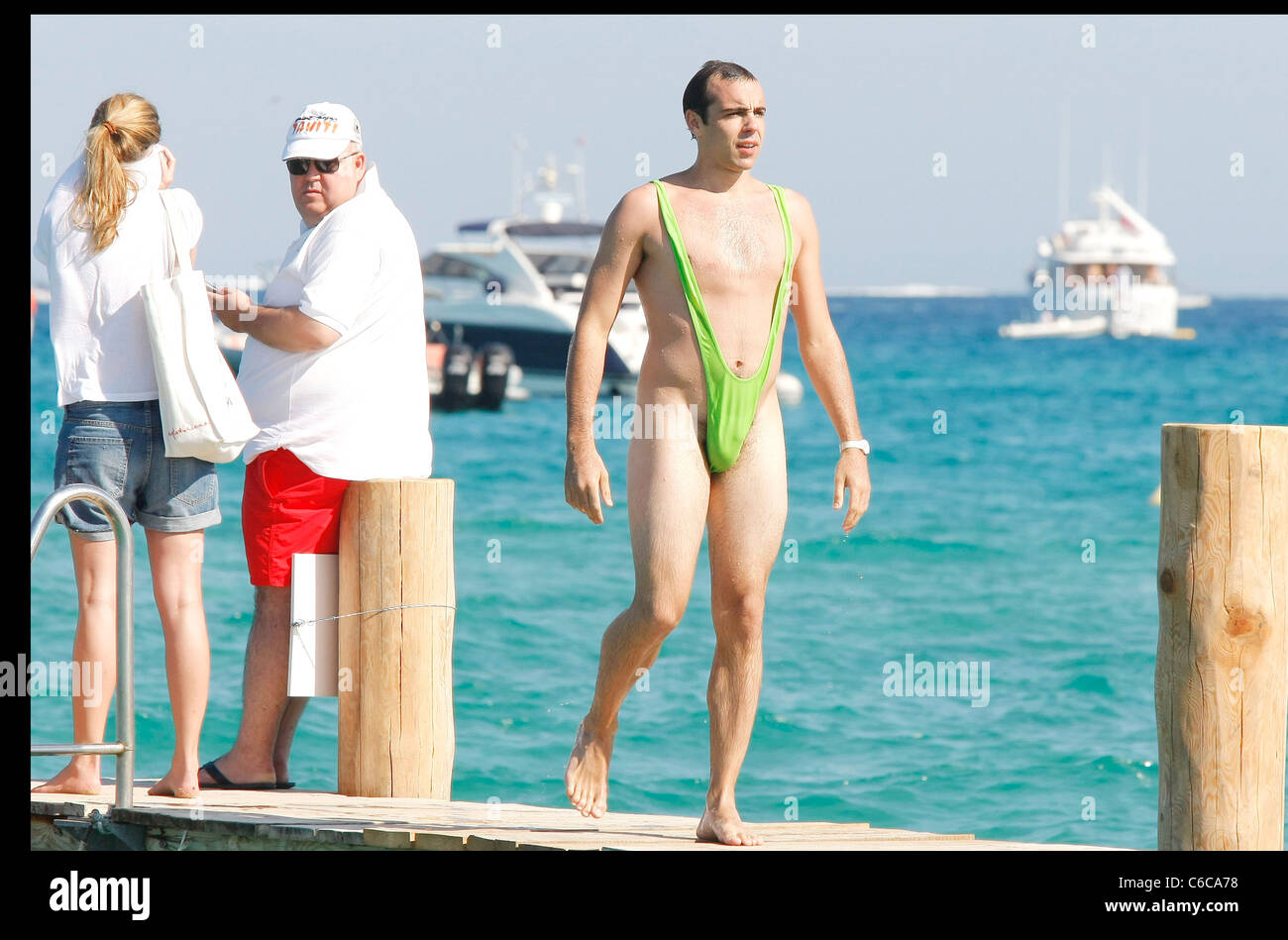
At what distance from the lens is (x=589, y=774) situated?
522cm

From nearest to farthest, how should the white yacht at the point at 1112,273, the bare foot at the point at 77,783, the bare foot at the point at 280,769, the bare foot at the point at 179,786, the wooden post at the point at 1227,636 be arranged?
the wooden post at the point at 1227,636
the bare foot at the point at 179,786
the bare foot at the point at 77,783
the bare foot at the point at 280,769
the white yacht at the point at 1112,273

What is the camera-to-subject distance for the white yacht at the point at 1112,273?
7394 centimetres

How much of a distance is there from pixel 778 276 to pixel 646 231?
430mm

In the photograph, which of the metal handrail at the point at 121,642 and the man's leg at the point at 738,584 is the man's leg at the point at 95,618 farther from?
the man's leg at the point at 738,584

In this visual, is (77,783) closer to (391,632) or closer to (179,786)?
(179,786)

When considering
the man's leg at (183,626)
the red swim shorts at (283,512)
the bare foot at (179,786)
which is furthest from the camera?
the red swim shorts at (283,512)

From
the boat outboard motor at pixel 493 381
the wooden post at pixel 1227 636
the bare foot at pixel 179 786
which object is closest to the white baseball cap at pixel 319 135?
the bare foot at pixel 179 786

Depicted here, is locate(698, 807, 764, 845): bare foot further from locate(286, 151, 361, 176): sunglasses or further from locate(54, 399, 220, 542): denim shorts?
locate(286, 151, 361, 176): sunglasses

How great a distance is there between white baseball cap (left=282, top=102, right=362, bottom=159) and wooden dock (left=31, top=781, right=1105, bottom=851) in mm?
2237

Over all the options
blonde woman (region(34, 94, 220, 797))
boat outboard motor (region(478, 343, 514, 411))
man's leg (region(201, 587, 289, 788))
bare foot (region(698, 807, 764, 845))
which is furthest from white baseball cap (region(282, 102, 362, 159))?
boat outboard motor (region(478, 343, 514, 411))

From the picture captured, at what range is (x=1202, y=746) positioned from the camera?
5.08 meters

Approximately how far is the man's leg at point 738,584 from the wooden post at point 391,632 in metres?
1.32

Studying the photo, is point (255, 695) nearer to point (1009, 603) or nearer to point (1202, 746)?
point (1202, 746)

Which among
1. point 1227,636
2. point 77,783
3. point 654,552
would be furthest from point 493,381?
point 1227,636
